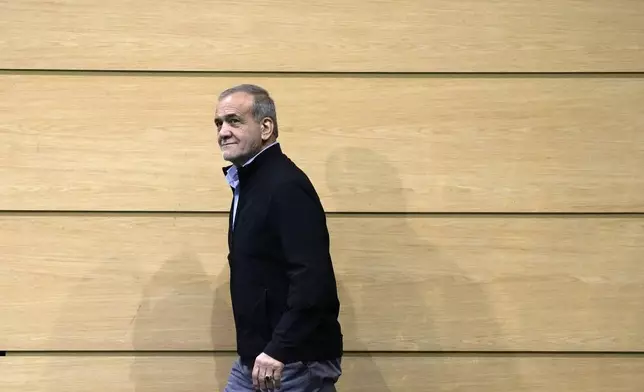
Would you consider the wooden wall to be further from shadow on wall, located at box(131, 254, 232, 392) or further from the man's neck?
the man's neck

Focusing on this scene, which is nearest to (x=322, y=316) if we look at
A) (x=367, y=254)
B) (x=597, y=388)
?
(x=367, y=254)

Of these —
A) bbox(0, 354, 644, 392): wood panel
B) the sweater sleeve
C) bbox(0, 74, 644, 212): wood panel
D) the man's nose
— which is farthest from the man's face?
bbox(0, 354, 644, 392): wood panel

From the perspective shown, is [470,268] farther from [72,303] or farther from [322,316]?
[72,303]

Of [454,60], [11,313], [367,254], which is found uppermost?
[454,60]

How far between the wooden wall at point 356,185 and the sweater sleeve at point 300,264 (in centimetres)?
53

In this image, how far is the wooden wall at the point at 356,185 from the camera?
87.5 inches

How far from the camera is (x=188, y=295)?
2230 millimetres

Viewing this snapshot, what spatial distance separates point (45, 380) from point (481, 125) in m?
1.37

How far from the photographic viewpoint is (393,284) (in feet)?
7.34

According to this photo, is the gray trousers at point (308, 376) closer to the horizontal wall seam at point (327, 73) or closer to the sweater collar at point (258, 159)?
the sweater collar at point (258, 159)

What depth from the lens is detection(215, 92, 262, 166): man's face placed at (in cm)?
181

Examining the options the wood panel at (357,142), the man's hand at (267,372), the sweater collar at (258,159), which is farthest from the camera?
the wood panel at (357,142)

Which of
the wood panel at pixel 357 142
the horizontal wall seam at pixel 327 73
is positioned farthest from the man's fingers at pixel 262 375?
the horizontal wall seam at pixel 327 73

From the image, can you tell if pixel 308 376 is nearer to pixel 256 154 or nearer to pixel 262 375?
pixel 262 375
